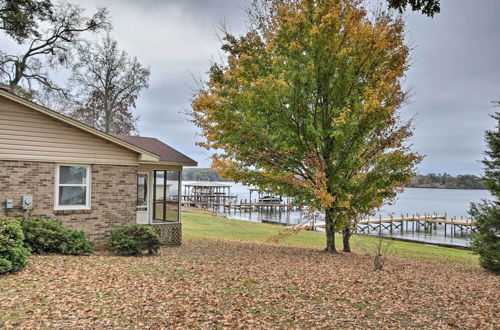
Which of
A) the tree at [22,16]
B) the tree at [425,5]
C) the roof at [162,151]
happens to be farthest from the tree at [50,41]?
the tree at [425,5]

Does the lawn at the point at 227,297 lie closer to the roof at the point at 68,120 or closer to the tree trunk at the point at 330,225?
the tree trunk at the point at 330,225

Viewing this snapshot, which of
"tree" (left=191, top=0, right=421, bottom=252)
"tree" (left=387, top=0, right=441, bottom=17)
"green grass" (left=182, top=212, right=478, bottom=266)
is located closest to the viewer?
"tree" (left=387, top=0, right=441, bottom=17)

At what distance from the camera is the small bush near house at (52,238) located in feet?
33.6

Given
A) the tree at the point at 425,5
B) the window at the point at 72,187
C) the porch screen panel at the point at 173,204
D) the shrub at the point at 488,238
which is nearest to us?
the tree at the point at 425,5

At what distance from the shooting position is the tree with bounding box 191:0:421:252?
12.3 m

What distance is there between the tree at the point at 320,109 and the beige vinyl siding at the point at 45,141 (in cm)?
392

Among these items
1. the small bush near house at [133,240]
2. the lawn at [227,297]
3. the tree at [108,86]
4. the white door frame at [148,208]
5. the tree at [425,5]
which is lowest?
the lawn at [227,297]

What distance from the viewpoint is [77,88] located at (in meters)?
33.8

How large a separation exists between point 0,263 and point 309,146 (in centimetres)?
937

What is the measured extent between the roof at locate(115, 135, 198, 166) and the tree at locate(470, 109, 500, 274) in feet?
37.8

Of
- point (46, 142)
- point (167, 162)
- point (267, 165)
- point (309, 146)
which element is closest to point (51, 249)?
point (46, 142)

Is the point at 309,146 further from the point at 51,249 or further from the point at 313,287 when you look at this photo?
the point at 51,249

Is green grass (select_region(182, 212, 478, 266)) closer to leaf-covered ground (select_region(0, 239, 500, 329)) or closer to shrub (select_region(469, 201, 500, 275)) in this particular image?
shrub (select_region(469, 201, 500, 275))

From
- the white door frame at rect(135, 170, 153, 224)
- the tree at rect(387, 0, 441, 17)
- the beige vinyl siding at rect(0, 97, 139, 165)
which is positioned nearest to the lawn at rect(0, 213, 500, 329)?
the beige vinyl siding at rect(0, 97, 139, 165)
